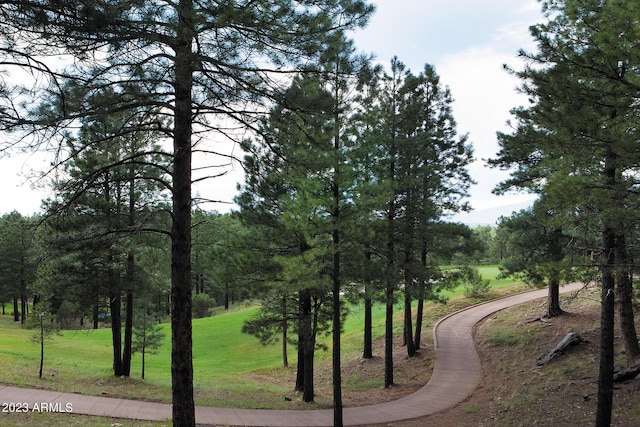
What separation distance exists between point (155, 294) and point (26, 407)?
7247 mm

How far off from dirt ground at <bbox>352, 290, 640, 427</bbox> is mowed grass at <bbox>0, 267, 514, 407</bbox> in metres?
4.35

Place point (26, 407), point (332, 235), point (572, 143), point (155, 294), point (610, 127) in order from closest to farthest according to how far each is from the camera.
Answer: point (610, 127) < point (572, 143) < point (26, 407) < point (332, 235) < point (155, 294)

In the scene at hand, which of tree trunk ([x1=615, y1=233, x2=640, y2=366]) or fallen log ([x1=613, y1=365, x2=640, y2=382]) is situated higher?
tree trunk ([x1=615, y1=233, x2=640, y2=366])

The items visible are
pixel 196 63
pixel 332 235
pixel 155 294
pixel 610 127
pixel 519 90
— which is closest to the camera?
pixel 196 63

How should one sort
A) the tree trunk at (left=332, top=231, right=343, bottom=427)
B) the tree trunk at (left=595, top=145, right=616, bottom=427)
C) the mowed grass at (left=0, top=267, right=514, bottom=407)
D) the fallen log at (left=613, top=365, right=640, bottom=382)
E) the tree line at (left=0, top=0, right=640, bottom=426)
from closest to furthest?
the tree line at (left=0, top=0, right=640, bottom=426)
the tree trunk at (left=595, top=145, right=616, bottom=427)
the tree trunk at (left=332, top=231, right=343, bottom=427)
the fallen log at (left=613, top=365, right=640, bottom=382)
the mowed grass at (left=0, top=267, right=514, bottom=407)

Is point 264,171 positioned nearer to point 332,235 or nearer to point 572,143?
point 332,235

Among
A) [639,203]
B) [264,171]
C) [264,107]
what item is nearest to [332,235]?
[264,171]

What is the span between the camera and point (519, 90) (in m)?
8.77

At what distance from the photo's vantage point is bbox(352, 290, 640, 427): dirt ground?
995cm

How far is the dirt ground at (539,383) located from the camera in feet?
32.6

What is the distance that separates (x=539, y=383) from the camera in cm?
1226

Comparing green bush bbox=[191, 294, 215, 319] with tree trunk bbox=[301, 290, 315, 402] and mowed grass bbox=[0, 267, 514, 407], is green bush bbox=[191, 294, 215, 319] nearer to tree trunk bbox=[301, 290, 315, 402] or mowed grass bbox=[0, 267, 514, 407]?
mowed grass bbox=[0, 267, 514, 407]

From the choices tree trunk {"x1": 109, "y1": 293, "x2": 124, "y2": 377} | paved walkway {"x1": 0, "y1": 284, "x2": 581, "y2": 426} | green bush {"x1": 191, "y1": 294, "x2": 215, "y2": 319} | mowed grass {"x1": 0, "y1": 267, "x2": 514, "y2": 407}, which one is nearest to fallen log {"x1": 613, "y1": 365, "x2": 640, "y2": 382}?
paved walkway {"x1": 0, "y1": 284, "x2": 581, "y2": 426}

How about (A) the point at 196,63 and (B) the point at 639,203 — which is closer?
(A) the point at 196,63
